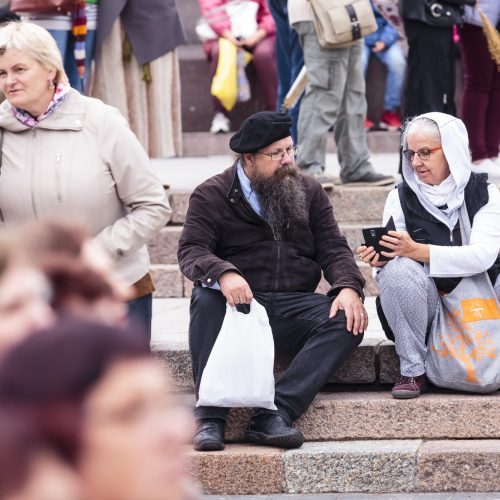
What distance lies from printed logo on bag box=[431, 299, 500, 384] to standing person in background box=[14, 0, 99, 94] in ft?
9.70

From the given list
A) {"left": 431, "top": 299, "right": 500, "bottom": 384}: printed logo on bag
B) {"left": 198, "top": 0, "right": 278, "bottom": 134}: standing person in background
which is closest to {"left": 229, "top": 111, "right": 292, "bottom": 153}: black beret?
{"left": 431, "top": 299, "right": 500, "bottom": 384}: printed logo on bag

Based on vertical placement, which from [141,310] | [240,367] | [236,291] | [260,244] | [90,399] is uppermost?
[90,399]

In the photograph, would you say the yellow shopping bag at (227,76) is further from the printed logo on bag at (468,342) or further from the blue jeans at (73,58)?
the printed logo on bag at (468,342)

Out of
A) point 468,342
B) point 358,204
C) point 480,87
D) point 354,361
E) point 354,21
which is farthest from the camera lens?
point 480,87

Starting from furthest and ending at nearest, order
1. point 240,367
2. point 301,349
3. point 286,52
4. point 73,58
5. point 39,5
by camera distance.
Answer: point 286,52
point 73,58
point 39,5
point 301,349
point 240,367

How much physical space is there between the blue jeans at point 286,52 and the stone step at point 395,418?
304 cm

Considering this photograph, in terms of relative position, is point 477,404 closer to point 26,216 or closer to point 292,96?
point 26,216

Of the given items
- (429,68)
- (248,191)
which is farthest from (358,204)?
(248,191)

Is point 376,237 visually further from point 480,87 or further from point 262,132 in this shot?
point 480,87

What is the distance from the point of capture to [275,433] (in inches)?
195

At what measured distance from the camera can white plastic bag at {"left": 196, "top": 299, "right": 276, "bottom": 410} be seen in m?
4.95

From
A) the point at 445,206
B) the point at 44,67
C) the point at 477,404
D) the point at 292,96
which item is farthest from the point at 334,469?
the point at 292,96

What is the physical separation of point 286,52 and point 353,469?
13.2 feet

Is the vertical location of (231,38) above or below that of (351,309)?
above
